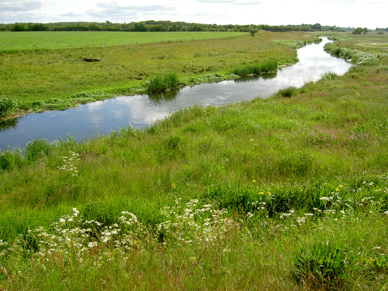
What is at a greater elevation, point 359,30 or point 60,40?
point 359,30

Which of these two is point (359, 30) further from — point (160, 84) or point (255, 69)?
point (160, 84)

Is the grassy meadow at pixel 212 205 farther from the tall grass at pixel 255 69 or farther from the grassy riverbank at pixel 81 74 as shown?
the tall grass at pixel 255 69

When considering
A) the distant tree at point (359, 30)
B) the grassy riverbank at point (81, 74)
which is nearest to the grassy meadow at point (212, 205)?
the grassy riverbank at point (81, 74)

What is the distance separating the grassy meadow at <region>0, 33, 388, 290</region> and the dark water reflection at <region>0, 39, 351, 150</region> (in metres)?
3.63

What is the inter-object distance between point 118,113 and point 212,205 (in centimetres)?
1509

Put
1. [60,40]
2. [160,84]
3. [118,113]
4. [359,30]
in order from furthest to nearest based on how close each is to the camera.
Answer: [359,30]
[60,40]
[160,84]
[118,113]

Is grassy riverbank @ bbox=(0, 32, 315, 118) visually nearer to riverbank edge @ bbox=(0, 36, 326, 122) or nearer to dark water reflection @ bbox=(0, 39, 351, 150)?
riverbank edge @ bbox=(0, 36, 326, 122)

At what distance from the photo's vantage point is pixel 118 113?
19.3 m

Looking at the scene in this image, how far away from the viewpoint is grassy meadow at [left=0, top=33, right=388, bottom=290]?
308cm

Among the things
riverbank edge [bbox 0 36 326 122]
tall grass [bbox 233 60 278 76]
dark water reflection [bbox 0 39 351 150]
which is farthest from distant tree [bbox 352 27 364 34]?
riverbank edge [bbox 0 36 326 122]

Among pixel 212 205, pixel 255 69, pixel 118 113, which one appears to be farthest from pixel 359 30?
pixel 212 205

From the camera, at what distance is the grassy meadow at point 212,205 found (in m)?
3.08

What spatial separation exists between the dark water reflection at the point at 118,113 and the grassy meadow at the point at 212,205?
3631 millimetres

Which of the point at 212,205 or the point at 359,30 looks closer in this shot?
the point at 212,205
